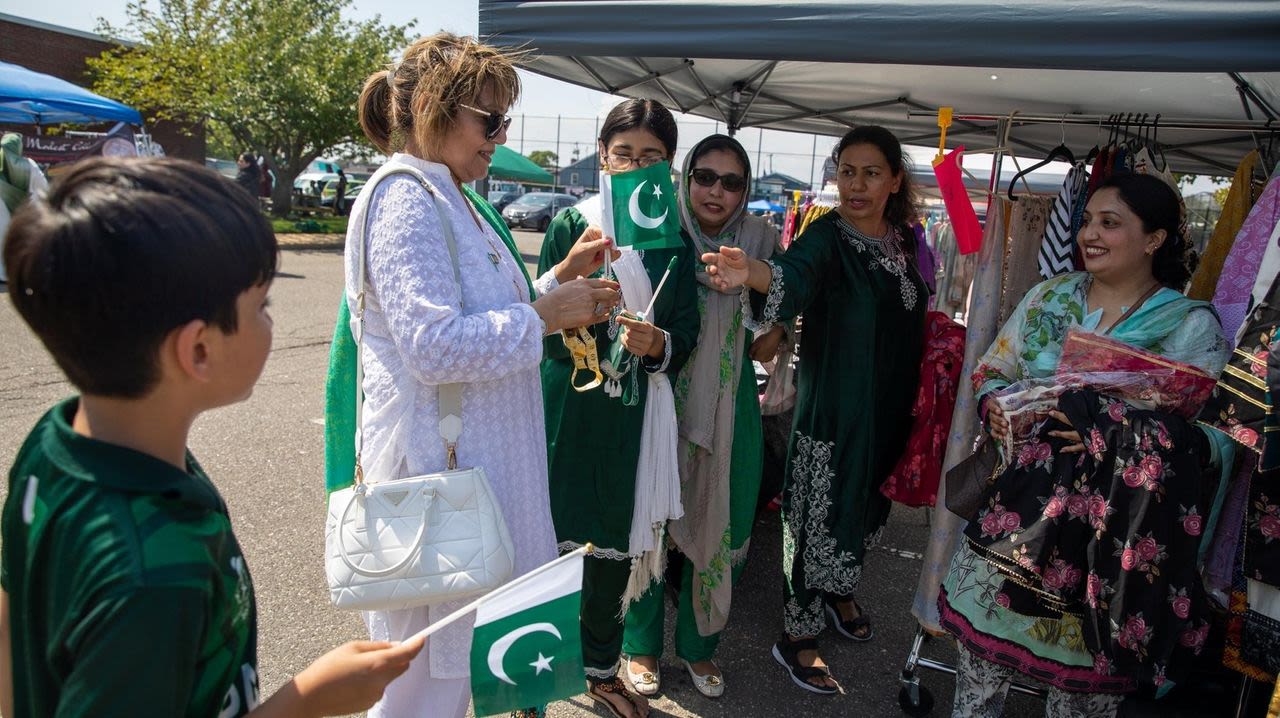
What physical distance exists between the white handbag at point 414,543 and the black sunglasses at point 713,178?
1.45 meters

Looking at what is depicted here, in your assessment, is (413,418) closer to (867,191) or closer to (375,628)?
(375,628)

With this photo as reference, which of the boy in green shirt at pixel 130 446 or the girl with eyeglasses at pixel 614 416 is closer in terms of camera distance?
the boy in green shirt at pixel 130 446

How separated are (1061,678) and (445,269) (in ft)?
6.44

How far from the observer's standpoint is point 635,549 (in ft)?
8.54

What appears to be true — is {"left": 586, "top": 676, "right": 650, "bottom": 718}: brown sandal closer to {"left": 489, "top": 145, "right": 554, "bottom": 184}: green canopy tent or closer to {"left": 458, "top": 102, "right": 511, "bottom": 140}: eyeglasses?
{"left": 458, "top": 102, "right": 511, "bottom": 140}: eyeglasses

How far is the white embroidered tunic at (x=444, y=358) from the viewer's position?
152 centimetres

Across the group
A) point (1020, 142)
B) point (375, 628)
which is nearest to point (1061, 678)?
point (375, 628)

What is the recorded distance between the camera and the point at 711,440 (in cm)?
277

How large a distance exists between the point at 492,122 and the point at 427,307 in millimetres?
454

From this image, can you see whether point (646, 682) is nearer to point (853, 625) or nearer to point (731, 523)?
point (731, 523)

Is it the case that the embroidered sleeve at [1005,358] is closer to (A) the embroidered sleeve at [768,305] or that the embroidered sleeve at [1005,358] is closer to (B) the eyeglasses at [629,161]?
(A) the embroidered sleeve at [768,305]

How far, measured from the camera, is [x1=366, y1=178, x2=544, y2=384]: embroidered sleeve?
4.94 ft

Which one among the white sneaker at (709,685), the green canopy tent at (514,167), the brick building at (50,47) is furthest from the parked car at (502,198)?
the white sneaker at (709,685)

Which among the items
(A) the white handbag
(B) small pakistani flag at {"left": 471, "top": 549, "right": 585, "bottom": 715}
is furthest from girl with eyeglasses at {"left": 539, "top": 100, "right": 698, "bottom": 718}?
(B) small pakistani flag at {"left": 471, "top": 549, "right": 585, "bottom": 715}
